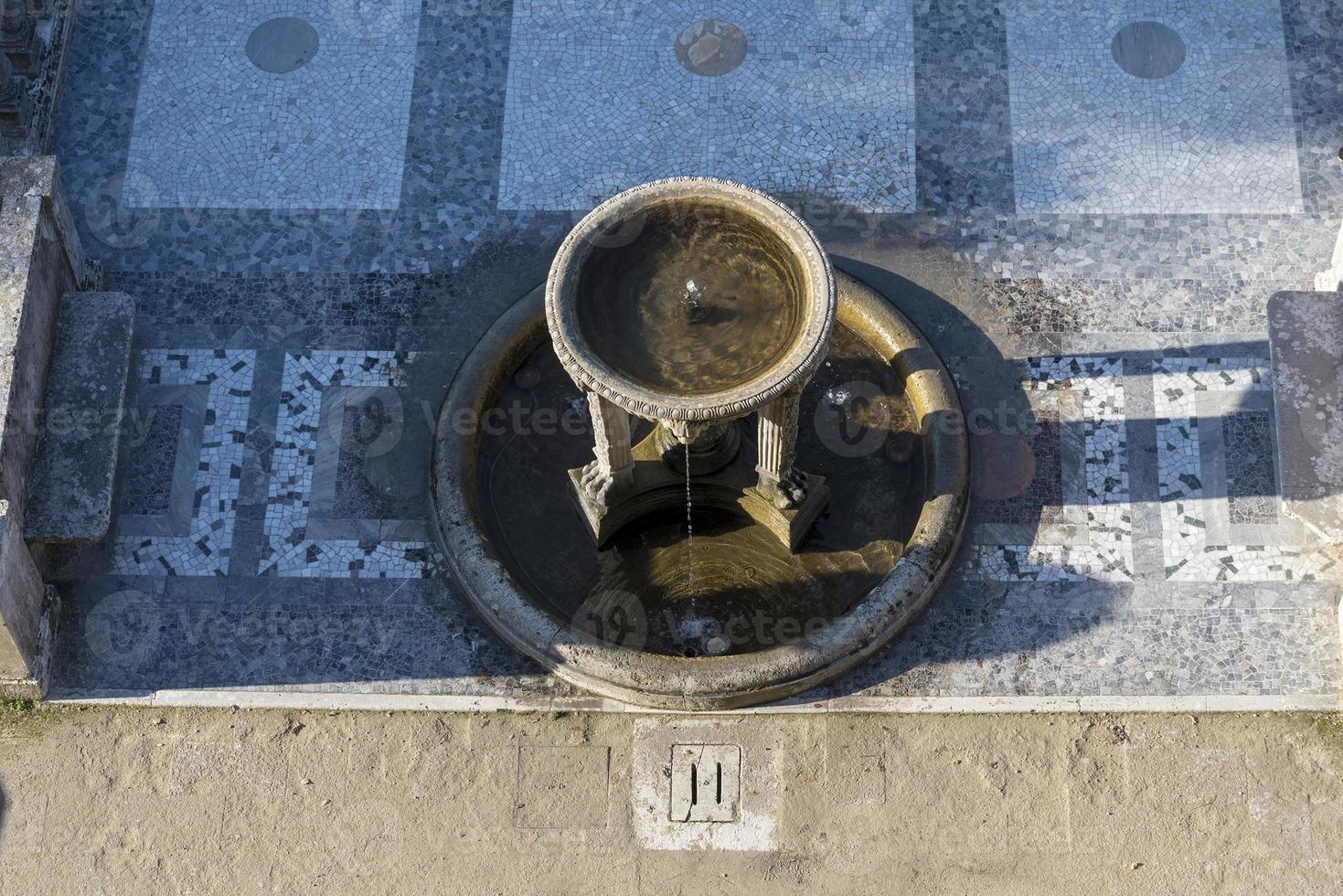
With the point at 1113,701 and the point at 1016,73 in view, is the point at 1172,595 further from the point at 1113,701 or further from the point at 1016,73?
the point at 1016,73

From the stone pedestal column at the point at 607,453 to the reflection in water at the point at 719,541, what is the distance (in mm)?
816

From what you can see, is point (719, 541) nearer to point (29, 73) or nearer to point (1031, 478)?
point (1031, 478)

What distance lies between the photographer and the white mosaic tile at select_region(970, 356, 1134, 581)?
16.7 meters

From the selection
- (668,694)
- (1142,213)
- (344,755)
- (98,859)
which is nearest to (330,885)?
(344,755)

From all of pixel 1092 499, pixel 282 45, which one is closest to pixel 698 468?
pixel 1092 499

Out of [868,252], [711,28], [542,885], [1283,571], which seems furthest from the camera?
[711,28]

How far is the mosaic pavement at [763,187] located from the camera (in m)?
16.5

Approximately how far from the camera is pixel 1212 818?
51.5ft

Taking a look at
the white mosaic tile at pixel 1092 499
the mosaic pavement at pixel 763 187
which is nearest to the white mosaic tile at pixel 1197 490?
the mosaic pavement at pixel 763 187

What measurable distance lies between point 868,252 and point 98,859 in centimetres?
1023

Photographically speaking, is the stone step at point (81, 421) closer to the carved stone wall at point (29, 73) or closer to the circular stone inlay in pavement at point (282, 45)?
the carved stone wall at point (29, 73)

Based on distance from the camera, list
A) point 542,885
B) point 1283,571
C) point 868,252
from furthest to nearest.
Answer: point 868,252 < point 1283,571 < point 542,885

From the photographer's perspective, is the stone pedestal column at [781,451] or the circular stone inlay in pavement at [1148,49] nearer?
the stone pedestal column at [781,451]

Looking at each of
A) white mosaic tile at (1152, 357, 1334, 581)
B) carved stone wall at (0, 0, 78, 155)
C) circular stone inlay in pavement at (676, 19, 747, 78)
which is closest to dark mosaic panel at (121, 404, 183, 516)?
carved stone wall at (0, 0, 78, 155)
